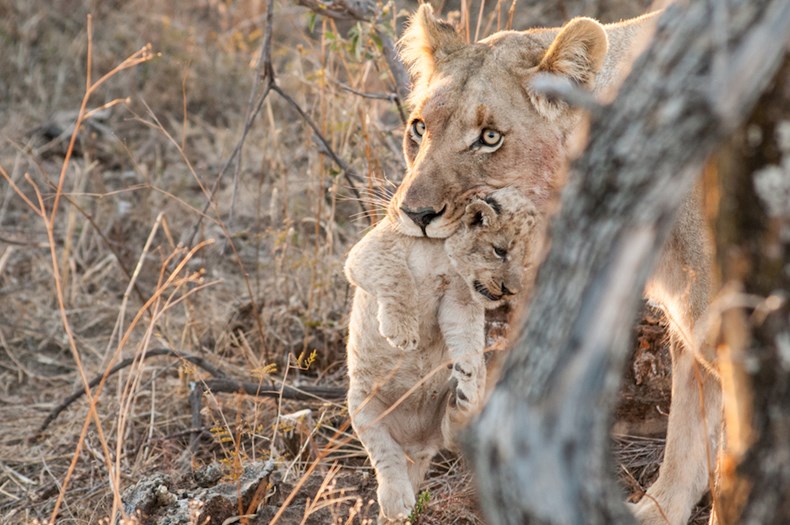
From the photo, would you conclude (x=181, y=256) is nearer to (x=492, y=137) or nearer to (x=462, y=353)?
(x=492, y=137)

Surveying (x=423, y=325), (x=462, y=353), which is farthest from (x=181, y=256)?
(x=462, y=353)

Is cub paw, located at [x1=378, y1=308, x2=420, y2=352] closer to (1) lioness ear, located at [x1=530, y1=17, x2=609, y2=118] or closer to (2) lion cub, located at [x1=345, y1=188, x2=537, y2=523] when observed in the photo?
(2) lion cub, located at [x1=345, y1=188, x2=537, y2=523]

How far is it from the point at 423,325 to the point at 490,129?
0.66 m

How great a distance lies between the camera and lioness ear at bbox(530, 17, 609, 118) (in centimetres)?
346

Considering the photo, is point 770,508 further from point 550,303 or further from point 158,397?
point 158,397

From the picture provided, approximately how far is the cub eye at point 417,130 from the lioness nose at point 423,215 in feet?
1.55

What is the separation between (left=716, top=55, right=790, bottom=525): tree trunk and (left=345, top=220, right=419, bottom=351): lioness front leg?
1397mm

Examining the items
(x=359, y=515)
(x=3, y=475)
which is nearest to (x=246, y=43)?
(x=3, y=475)

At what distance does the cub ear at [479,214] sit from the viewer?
3.20 metres

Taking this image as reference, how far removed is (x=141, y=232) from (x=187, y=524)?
3.29 metres

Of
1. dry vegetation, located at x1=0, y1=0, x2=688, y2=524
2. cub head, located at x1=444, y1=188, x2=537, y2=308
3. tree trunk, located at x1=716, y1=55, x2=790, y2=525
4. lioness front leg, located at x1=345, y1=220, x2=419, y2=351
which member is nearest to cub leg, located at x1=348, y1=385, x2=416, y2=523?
dry vegetation, located at x1=0, y1=0, x2=688, y2=524

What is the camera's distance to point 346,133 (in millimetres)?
5402

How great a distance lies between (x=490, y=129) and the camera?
3.49 meters

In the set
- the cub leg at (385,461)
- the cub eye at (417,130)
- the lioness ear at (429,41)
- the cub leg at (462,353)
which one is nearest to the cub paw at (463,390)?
the cub leg at (462,353)
